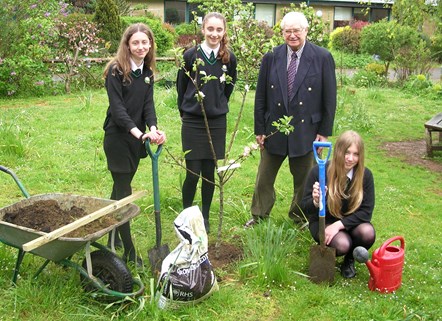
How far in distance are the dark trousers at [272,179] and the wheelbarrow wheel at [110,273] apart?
1.71m

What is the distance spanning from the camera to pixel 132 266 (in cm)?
395

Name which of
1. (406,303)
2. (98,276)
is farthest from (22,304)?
(406,303)

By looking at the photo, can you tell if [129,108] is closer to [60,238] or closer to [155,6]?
[60,238]

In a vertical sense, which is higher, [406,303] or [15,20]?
[15,20]

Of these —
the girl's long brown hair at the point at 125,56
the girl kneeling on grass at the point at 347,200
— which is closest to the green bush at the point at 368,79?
the girl kneeling on grass at the point at 347,200

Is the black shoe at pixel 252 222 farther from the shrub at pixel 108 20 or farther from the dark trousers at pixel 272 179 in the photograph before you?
the shrub at pixel 108 20

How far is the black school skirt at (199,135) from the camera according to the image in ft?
14.6

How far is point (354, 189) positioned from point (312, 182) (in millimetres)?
301

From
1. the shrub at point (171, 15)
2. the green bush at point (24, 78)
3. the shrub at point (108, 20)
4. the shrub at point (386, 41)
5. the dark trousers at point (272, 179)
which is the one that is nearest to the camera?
the dark trousers at point (272, 179)

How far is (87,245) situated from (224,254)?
1.36 m

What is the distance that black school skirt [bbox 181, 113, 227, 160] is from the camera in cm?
445

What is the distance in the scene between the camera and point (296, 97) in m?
4.40

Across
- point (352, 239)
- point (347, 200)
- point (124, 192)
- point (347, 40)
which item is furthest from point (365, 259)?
point (347, 40)

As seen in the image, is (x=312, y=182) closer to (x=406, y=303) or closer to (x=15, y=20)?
(x=406, y=303)
